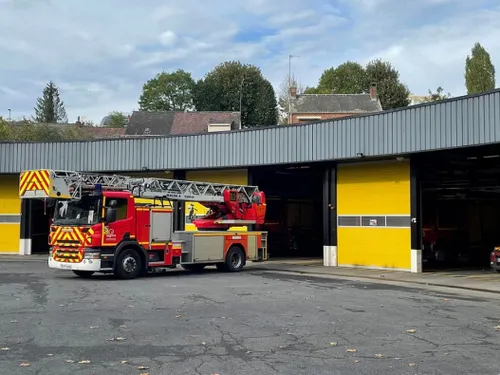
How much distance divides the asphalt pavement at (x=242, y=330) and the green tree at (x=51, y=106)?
9637 cm

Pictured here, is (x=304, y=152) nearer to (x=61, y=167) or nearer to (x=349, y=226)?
(x=349, y=226)

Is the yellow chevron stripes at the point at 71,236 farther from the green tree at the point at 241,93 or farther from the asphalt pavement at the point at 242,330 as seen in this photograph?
the green tree at the point at 241,93

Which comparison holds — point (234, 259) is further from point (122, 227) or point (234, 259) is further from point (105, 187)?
point (105, 187)

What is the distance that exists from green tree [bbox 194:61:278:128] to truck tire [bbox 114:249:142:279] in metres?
62.7

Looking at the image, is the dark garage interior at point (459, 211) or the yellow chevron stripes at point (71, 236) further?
the dark garage interior at point (459, 211)

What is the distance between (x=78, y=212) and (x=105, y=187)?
3.88 feet

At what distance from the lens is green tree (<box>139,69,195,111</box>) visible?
97.7 m

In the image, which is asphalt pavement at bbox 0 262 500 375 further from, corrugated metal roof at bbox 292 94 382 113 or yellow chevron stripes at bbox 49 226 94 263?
corrugated metal roof at bbox 292 94 382 113

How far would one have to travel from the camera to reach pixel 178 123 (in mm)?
73250

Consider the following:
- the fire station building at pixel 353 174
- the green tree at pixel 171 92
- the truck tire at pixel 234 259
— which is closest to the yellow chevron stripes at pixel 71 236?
the truck tire at pixel 234 259

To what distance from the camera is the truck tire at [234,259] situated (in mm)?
22891

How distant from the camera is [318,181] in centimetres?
3503

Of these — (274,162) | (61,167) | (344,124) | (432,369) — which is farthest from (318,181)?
(432,369)

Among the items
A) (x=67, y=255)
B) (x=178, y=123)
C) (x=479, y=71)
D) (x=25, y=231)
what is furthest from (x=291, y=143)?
(x=479, y=71)
